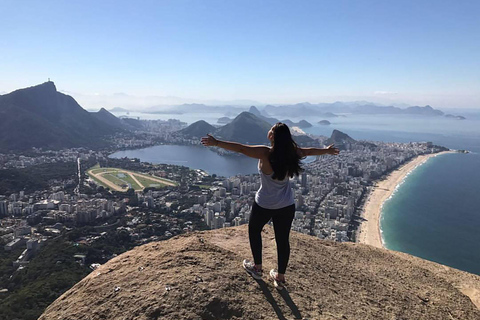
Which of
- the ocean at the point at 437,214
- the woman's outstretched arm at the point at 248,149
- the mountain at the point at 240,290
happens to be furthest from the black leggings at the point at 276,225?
the ocean at the point at 437,214

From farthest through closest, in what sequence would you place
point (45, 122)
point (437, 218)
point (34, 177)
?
point (45, 122) → point (34, 177) → point (437, 218)

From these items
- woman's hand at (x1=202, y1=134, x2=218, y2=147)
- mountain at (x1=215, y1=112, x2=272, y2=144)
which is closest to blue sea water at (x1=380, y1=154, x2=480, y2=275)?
woman's hand at (x1=202, y1=134, x2=218, y2=147)

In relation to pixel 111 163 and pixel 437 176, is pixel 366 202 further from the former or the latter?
pixel 111 163

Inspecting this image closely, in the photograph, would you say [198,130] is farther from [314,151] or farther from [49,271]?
[314,151]

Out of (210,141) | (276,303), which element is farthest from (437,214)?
(210,141)

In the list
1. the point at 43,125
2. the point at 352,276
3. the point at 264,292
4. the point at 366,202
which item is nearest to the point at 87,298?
the point at 264,292

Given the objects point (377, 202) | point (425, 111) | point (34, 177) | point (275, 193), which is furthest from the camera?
point (425, 111)

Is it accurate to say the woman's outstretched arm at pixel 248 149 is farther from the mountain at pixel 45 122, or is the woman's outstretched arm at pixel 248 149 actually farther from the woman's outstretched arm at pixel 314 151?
the mountain at pixel 45 122
